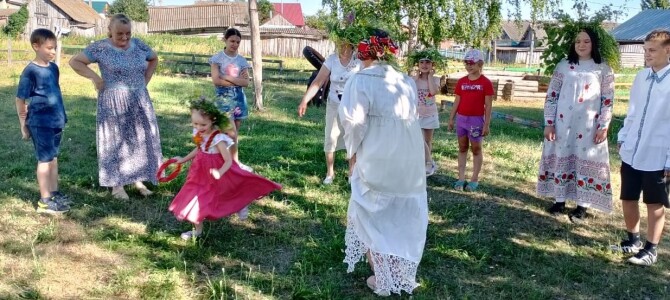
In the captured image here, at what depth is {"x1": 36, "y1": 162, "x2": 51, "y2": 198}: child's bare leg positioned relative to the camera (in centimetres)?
517

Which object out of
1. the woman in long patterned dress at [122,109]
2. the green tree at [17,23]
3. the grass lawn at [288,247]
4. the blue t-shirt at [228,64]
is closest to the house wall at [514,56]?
the green tree at [17,23]

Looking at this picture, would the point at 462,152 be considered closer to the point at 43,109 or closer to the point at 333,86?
the point at 333,86

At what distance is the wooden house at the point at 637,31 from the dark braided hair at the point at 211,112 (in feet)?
112

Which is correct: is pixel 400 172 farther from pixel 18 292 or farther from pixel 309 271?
pixel 18 292

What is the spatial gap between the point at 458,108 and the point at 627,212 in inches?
86.4

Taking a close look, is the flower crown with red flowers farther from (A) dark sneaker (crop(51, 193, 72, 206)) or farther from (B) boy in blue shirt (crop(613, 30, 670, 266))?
(A) dark sneaker (crop(51, 193, 72, 206))

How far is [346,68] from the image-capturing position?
239 inches

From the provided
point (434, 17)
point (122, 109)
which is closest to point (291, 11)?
point (434, 17)

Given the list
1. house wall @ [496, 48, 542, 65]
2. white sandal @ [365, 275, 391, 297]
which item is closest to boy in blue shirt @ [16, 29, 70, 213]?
white sandal @ [365, 275, 391, 297]

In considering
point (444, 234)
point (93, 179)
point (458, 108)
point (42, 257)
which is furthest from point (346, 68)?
point (42, 257)

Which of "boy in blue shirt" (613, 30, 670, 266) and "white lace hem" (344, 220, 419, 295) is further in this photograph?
"boy in blue shirt" (613, 30, 670, 266)

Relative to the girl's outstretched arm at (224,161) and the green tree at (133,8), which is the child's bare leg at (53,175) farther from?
the green tree at (133,8)

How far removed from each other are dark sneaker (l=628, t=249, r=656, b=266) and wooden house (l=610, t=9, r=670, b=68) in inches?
1299

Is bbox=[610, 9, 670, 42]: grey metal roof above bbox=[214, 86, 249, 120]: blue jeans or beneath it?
above
